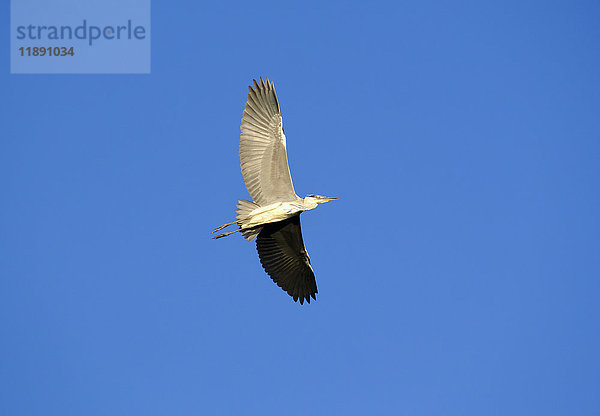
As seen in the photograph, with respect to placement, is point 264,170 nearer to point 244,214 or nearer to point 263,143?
point 263,143

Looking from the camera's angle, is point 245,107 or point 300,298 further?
point 300,298

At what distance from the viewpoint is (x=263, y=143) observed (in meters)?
15.8

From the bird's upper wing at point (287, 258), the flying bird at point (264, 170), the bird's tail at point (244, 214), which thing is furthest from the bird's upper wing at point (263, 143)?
the bird's upper wing at point (287, 258)

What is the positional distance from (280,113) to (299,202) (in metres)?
1.91

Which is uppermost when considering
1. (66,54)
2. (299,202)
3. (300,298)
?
(66,54)

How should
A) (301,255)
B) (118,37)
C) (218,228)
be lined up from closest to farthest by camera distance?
(218,228) → (301,255) → (118,37)

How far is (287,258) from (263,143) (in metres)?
3.07

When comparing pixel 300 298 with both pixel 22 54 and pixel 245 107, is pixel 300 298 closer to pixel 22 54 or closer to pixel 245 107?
pixel 245 107

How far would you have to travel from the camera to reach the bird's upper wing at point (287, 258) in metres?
17.0

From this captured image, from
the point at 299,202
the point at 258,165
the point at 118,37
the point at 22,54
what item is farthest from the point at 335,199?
the point at 22,54

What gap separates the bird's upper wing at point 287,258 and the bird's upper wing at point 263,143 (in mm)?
1219

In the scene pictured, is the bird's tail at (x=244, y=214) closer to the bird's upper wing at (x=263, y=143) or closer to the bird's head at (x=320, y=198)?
the bird's upper wing at (x=263, y=143)

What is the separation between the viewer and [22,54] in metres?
21.1

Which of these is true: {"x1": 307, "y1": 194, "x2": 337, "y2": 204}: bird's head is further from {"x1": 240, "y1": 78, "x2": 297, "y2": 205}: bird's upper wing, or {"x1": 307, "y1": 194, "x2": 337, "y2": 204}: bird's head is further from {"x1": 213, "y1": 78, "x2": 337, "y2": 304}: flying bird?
{"x1": 240, "y1": 78, "x2": 297, "y2": 205}: bird's upper wing
